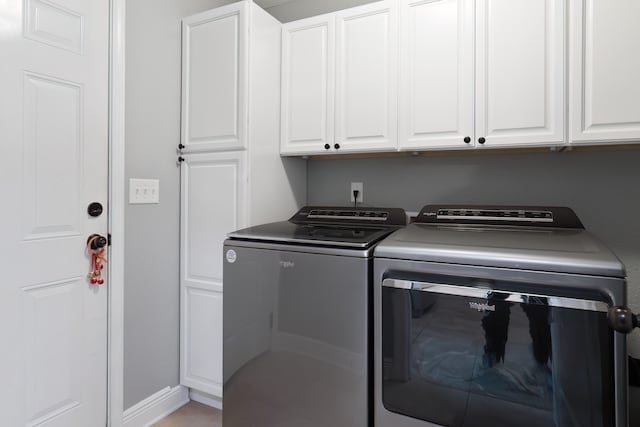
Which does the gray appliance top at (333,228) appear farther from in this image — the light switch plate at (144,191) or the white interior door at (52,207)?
the white interior door at (52,207)

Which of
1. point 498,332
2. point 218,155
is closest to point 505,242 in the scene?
point 498,332

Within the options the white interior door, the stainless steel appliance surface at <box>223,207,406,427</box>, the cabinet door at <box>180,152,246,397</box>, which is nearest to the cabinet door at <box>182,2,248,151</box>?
the cabinet door at <box>180,152,246,397</box>

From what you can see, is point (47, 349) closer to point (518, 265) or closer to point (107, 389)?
point (107, 389)

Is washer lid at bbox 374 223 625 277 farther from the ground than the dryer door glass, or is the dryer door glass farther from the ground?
washer lid at bbox 374 223 625 277

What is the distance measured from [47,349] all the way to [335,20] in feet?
6.60

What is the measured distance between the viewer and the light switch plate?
1755 millimetres

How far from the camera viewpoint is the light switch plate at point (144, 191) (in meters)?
1.75

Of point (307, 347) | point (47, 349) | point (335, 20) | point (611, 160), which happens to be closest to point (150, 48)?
point (335, 20)

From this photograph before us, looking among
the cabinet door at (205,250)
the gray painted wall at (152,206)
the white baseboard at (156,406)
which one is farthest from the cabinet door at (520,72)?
the white baseboard at (156,406)

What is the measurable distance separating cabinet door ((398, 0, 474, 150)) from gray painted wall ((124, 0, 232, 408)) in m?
1.23

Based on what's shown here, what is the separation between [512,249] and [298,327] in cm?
83

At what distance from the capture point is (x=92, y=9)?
5.13 ft

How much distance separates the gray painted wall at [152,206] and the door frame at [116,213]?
5cm

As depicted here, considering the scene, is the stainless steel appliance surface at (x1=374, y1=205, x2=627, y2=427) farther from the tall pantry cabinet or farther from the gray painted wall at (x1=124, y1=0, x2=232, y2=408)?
the gray painted wall at (x1=124, y1=0, x2=232, y2=408)
